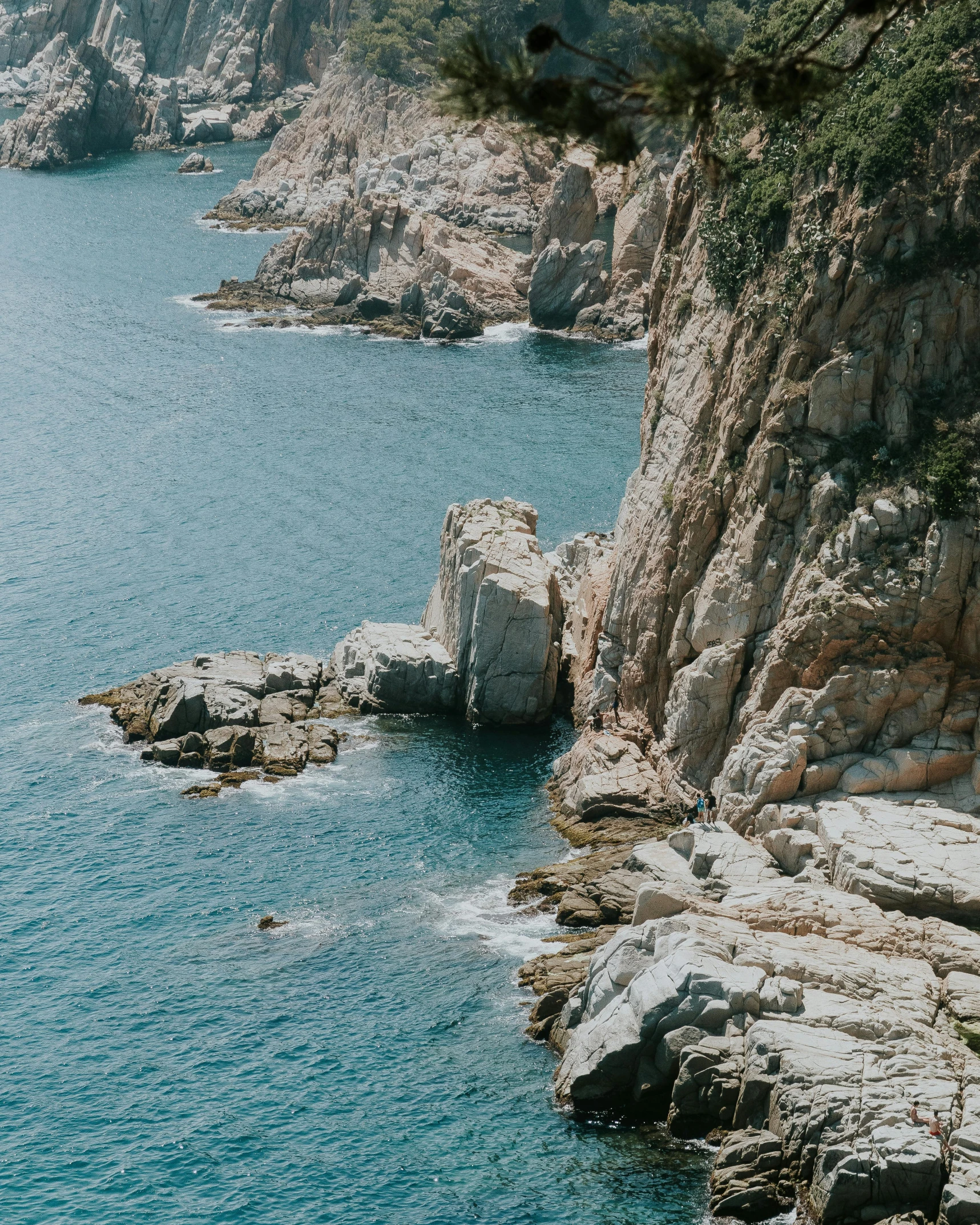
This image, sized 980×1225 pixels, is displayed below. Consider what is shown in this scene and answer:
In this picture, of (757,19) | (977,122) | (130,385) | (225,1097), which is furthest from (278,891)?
(130,385)

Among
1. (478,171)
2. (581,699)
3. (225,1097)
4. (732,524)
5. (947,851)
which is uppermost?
(478,171)

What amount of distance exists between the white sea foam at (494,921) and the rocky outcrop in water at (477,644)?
50.6ft

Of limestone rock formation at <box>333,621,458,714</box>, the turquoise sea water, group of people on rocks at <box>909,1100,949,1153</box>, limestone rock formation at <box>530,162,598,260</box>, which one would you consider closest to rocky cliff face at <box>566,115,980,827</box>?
the turquoise sea water

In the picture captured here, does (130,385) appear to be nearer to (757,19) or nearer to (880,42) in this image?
(757,19)

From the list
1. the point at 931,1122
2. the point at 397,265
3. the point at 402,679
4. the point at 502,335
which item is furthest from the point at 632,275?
the point at 931,1122

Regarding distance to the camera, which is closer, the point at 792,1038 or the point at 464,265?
the point at 792,1038

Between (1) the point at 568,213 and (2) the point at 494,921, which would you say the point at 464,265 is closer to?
(1) the point at 568,213

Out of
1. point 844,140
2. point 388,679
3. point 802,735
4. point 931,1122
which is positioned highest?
point 844,140

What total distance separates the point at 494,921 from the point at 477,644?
19648 mm

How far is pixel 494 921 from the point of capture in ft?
169

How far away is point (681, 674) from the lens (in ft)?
187

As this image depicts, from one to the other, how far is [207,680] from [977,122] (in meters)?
41.5

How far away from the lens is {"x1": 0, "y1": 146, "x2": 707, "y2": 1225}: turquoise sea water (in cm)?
4016

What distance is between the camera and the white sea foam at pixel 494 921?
4988 cm
